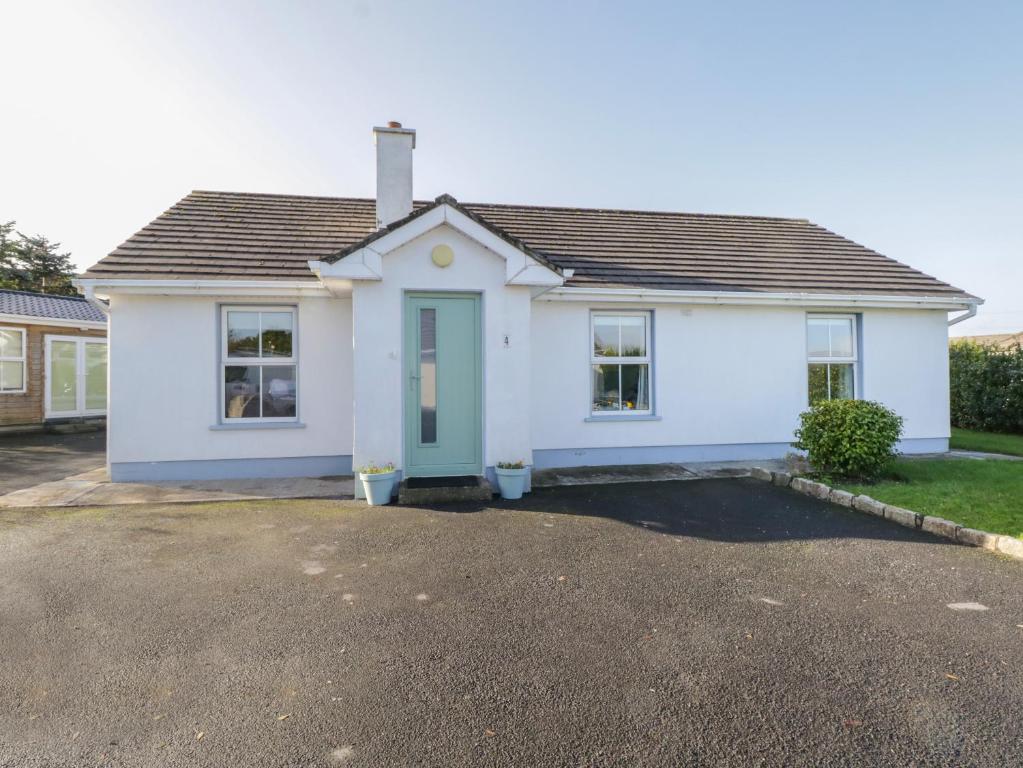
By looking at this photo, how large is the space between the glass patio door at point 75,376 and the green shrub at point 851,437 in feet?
68.0

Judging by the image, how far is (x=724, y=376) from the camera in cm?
993

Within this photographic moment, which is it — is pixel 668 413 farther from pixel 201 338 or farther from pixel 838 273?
pixel 201 338

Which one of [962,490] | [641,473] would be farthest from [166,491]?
[962,490]

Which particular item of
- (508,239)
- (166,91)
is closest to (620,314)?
(508,239)

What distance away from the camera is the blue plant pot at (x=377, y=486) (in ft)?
22.7

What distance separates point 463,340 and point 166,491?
16.5 ft

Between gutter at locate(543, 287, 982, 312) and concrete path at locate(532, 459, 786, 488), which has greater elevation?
gutter at locate(543, 287, 982, 312)

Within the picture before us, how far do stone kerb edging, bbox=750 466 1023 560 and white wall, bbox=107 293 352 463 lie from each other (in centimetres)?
733

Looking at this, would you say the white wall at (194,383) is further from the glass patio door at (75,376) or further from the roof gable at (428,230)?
the glass patio door at (75,376)

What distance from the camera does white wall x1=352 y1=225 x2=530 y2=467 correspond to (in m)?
7.29

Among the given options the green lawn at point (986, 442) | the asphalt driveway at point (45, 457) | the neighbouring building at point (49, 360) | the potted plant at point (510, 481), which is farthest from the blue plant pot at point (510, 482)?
the neighbouring building at point (49, 360)

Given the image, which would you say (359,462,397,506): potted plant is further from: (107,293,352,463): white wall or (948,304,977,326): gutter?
(948,304,977,326): gutter

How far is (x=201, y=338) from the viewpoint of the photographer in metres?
8.52

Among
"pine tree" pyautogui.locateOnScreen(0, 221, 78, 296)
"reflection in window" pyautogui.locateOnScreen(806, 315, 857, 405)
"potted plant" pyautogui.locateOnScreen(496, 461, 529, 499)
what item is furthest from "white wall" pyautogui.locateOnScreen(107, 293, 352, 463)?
"pine tree" pyautogui.locateOnScreen(0, 221, 78, 296)
